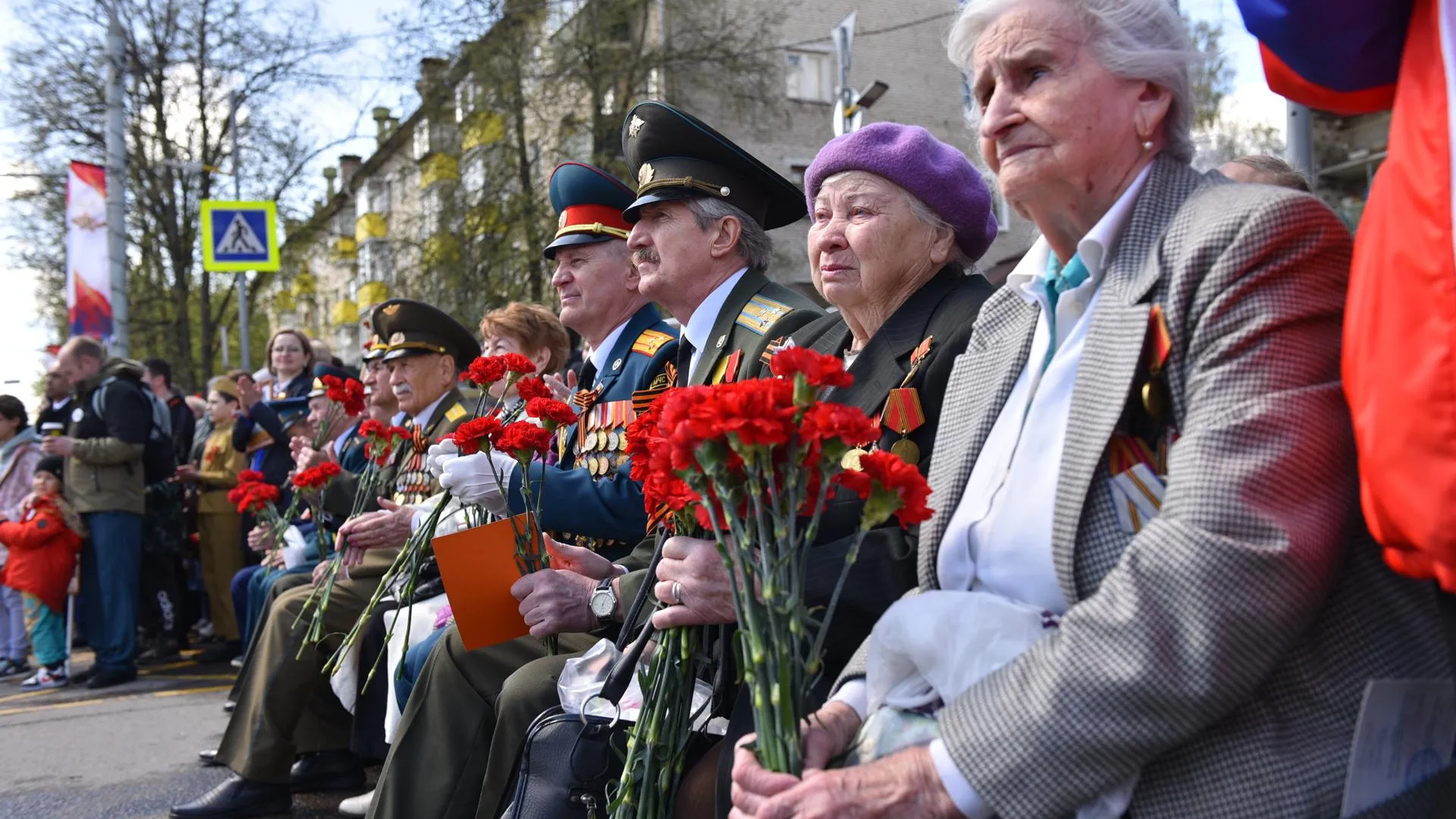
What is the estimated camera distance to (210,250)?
1490cm

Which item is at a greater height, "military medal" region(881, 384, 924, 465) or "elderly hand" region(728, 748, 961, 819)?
"military medal" region(881, 384, 924, 465)

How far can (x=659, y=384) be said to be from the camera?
397 centimetres

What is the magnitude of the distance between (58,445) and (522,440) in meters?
6.16

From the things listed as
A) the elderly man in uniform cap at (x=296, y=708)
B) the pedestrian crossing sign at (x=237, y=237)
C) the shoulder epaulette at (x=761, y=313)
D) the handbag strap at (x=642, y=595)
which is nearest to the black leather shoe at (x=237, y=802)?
the elderly man in uniform cap at (x=296, y=708)

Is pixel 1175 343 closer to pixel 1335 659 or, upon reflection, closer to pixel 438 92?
pixel 1335 659

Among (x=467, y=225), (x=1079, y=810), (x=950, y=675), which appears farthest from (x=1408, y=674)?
(x=467, y=225)

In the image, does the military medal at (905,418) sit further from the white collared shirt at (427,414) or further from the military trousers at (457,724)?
the white collared shirt at (427,414)

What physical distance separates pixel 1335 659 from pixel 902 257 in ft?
5.18

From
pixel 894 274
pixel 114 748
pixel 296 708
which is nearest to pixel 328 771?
→ pixel 296 708

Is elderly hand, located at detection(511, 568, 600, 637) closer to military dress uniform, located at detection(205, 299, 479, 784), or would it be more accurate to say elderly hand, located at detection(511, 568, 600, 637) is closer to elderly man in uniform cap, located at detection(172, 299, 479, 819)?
elderly man in uniform cap, located at detection(172, 299, 479, 819)

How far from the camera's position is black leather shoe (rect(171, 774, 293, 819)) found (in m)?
4.66

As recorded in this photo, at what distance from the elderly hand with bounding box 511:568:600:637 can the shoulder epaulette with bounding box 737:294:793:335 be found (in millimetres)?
851

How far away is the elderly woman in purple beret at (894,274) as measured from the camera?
2.62m

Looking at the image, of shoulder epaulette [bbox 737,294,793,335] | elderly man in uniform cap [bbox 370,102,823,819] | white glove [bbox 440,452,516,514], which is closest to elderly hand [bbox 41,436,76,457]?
elderly man in uniform cap [bbox 370,102,823,819]
